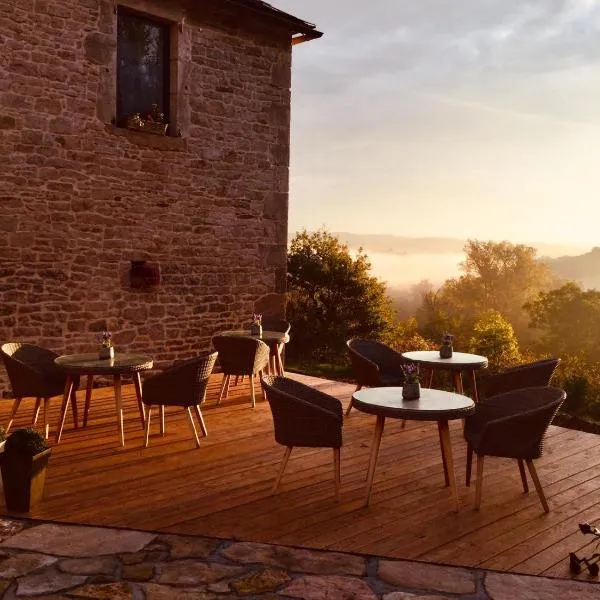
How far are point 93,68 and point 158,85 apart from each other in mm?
983

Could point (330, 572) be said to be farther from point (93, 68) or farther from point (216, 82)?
point (216, 82)

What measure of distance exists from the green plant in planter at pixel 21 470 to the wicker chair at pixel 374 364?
3151 mm

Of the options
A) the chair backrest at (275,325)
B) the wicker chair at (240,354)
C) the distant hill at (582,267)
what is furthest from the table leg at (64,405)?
the distant hill at (582,267)

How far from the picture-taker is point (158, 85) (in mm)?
8406

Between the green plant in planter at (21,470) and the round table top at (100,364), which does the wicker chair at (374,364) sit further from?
the green plant in planter at (21,470)

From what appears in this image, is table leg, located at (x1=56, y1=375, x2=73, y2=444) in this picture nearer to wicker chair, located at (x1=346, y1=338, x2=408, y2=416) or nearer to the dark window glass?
wicker chair, located at (x1=346, y1=338, x2=408, y2=416)

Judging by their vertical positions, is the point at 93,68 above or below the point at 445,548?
above

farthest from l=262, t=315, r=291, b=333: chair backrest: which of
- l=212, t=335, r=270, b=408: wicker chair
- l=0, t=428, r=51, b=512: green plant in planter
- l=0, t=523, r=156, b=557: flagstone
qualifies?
l=0, t=523, r=156, b=557: flagstone

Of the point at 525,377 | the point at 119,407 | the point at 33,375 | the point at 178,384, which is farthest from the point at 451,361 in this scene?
the point at 33,375

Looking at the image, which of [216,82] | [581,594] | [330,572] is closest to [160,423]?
[330,572]

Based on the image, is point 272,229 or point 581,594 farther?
point 272,229

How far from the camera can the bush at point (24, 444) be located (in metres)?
4.12

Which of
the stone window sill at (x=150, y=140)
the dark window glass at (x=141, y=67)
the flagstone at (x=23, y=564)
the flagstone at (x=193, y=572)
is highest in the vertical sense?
the dark window glass at (x=141, y=67)

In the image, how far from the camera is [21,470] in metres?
4.06
